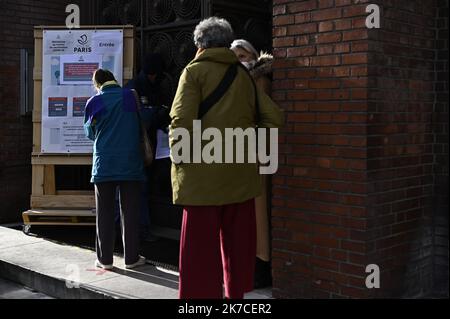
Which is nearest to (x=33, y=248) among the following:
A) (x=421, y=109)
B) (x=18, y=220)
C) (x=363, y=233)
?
(x=18, y=220)

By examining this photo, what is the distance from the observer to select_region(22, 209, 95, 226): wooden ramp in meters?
6.15

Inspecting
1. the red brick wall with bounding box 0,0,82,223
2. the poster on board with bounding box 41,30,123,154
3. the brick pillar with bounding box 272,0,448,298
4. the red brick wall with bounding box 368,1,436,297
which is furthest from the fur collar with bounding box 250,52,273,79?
the red brick wall with bounding box 0,0,82,223

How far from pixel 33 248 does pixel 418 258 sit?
11.7ft

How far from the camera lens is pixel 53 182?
6.35 meters

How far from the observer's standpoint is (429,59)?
4.23 m

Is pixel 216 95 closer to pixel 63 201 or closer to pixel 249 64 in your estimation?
pixel 249 64

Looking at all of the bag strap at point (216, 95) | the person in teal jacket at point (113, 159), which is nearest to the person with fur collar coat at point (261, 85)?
the bag strap at point (216, 95)

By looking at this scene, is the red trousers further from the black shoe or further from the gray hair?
the gray hair

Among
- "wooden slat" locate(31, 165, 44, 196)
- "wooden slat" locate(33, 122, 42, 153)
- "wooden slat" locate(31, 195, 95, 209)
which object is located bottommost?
"wooden slat" locate(31, 195, 95, 209)

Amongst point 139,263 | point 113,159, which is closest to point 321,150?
point 113,159

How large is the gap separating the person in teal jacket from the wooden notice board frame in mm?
1238

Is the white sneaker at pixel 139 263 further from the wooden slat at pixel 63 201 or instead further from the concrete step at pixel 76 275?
the wooden slat at pixel 63 201

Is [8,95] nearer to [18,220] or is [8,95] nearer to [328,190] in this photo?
[18,220]

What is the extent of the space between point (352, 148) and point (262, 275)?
1.42 metres
